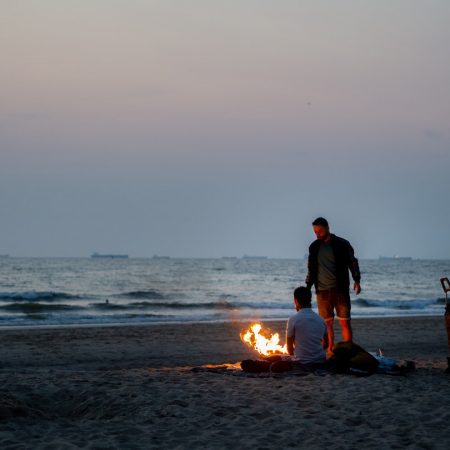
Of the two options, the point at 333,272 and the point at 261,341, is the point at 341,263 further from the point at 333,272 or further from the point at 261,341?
the point at 261,341

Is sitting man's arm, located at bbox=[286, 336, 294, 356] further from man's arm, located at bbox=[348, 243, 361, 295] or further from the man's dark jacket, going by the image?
man's arm, located at bbox=[348, 243, 361, 295]

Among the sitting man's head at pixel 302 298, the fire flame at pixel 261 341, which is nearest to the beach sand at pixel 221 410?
the sitting man's head at pixel 302 298

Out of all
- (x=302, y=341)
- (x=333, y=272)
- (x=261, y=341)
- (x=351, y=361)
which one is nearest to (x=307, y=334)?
(x=302, y=341)

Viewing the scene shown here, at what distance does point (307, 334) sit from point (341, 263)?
5.19 ft

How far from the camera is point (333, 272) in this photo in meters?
10.5

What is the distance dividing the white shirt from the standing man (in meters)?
1.13

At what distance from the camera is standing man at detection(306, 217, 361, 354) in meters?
10.4

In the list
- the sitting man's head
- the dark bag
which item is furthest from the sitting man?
the dark bag

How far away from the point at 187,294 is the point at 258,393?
39060 mm

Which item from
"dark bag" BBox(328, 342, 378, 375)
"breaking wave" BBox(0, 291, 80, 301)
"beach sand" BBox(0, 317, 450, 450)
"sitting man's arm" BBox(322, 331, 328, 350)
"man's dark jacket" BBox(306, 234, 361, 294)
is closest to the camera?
"beach sand" BBox(0, 317, 450, 450)

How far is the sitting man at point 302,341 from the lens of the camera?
30.3 ft

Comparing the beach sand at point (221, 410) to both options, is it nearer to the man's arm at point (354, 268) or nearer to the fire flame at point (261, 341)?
the fire flame at point (261, 341)

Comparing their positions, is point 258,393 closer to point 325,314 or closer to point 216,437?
point 216,437

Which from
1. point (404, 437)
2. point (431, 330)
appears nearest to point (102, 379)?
point (404, 437)
